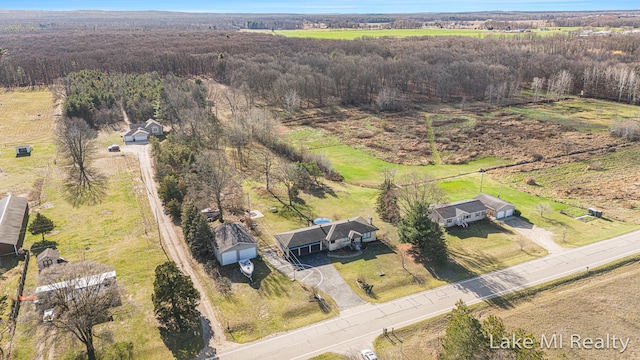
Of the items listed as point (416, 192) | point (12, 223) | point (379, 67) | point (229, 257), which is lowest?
point (229, 257)

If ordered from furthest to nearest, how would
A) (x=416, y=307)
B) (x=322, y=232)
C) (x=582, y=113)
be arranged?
(x=582, y=113) → (x=322, y=232) → (x=416, y=307)

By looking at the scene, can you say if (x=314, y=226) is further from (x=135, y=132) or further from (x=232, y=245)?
(x=135, y=132)

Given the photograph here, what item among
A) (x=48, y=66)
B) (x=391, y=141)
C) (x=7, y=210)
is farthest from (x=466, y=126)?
(x=48, y=66)

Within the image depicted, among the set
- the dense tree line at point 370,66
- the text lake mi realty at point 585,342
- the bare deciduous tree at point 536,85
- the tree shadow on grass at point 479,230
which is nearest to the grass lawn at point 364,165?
the tree shadow on grass at point 479,230

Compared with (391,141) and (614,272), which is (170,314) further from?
(391,141)

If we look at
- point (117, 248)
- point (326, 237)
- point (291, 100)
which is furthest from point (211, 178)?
point (291, 100)

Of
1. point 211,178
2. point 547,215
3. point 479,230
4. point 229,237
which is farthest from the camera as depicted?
point 547,215

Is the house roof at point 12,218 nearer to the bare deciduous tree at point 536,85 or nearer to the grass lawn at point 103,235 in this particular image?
the grass lawn at point 103,235
